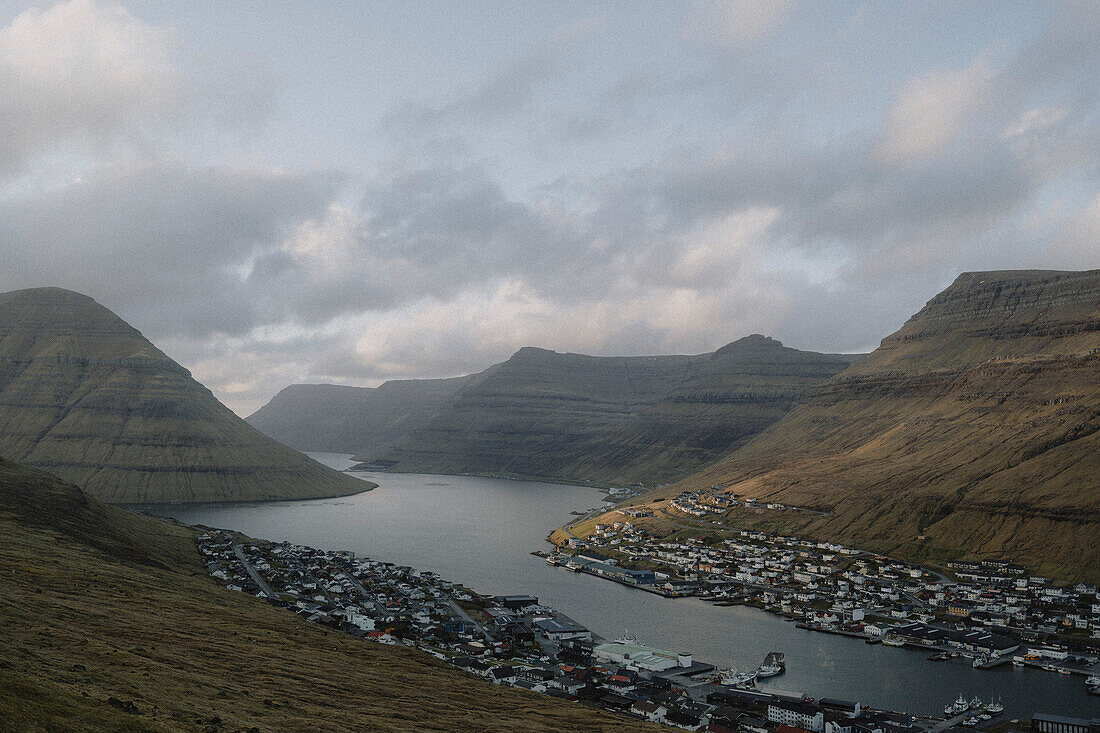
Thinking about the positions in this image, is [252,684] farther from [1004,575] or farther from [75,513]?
[1004,575]

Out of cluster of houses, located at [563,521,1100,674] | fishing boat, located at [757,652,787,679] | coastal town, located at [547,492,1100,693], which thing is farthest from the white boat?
cluster of houses, located at [563,521,1100,674]

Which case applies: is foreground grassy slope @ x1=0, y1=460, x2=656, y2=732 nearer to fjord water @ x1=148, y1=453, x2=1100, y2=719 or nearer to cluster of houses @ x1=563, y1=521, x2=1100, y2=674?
fjord water @ x1=148, y1=453, x2=1100, y2=719

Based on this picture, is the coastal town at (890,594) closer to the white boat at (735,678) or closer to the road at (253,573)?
the white boat at (735,678)

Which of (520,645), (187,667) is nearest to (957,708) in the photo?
(520,645)

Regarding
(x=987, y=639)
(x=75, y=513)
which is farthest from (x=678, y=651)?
(x=75, y=513)

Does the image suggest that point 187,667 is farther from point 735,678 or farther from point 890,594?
point 890,594

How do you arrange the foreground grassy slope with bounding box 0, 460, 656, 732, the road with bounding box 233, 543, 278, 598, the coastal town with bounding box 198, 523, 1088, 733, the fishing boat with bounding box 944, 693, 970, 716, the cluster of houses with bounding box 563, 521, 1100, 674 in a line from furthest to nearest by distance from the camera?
1. the road with bounding box 233, 543, 278, 598
2. the cluster of houses with bounding box 563, 521, 1100, 674
3. the fishing boat with bounding box 944, 693, 970, 716
4. the coastal town with bounding box 198, 523, 1088, 733
5. the foreground grassy slope with bounding box 0, 460, 656, 732
